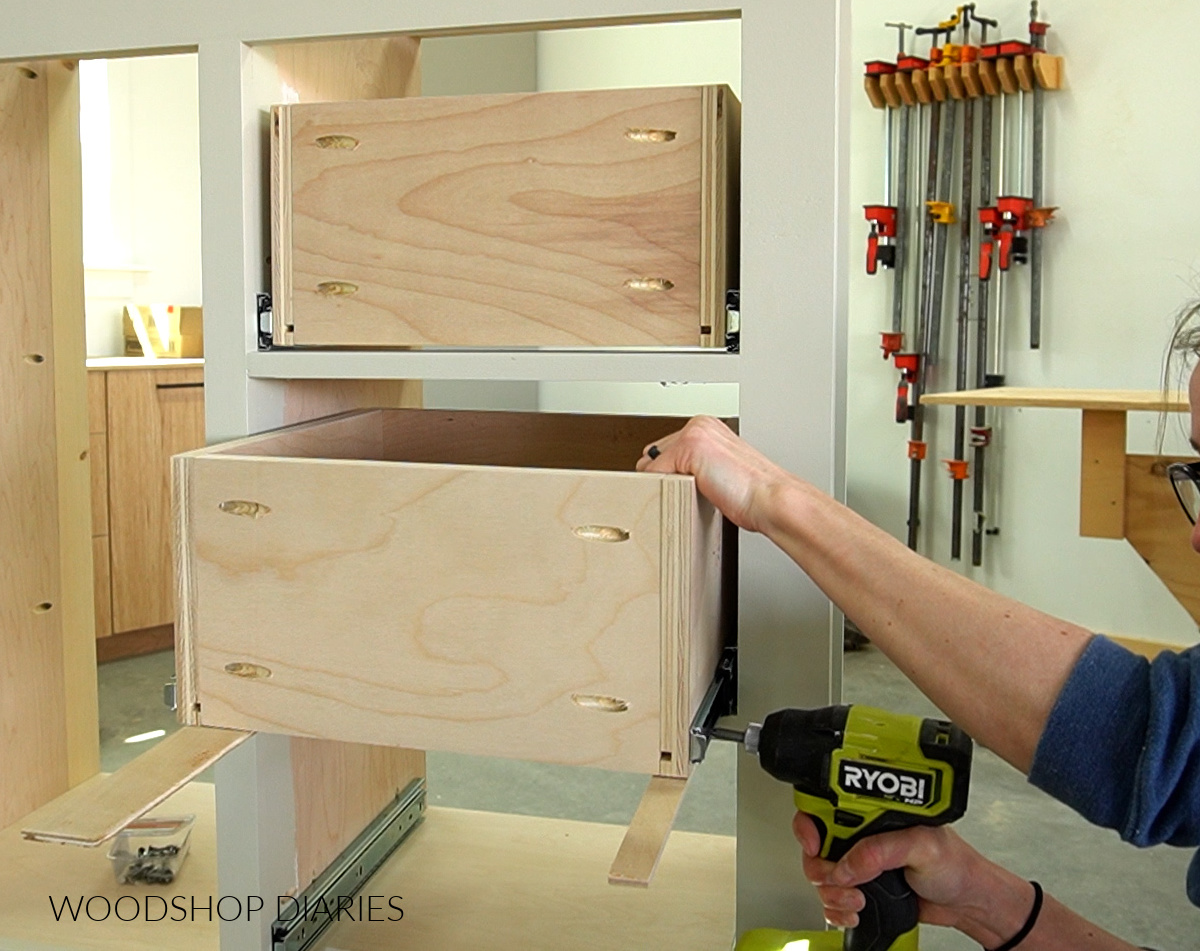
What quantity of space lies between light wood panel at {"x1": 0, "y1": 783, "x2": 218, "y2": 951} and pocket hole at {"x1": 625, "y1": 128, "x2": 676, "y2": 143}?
94 cm

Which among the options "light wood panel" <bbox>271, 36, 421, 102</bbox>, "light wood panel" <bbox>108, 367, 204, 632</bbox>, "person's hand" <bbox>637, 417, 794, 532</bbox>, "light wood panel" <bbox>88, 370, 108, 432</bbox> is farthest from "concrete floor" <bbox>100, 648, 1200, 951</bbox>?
"light wood panel" <bbox>271, 36, 421, 102</bbox>

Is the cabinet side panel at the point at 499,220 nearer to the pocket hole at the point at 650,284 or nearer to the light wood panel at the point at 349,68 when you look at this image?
the pocket hole at the point at 650,284

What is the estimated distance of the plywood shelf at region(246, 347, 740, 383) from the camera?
1.13 m

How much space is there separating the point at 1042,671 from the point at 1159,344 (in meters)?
2.93

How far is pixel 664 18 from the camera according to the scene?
111 centimetres

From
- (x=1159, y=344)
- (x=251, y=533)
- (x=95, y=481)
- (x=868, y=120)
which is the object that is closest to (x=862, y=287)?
(x=868, y=120)

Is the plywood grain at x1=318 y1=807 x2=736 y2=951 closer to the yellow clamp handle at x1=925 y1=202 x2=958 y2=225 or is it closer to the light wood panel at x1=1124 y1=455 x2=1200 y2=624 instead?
the light wood panel at x1=1124 y1=455 x2=1200 y2=624

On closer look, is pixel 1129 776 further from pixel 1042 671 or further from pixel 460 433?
pixel 460 433

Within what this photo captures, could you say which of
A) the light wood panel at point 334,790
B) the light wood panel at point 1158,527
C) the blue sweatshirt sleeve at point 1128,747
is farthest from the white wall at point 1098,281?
the blue sweatshirt sleeve at point 1128,747

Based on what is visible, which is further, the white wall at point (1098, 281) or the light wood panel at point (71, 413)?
the white wall at point (1098, 281)

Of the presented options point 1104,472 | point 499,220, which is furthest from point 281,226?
point 1104,472

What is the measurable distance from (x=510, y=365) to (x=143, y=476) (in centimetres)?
272

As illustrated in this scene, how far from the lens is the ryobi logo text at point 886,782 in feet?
3.14

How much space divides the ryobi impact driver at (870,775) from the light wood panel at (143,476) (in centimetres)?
285
